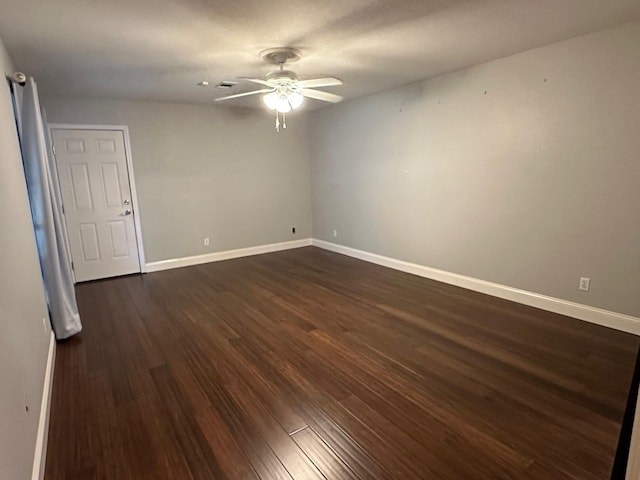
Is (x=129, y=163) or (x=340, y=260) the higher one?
(x=129, y=163)

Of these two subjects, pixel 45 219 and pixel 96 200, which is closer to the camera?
pixel 45 219

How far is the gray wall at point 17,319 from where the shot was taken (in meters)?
1.44

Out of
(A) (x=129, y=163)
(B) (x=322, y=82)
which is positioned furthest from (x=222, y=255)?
(B) (x=322, y=82)

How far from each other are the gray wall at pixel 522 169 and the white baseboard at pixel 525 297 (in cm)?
7

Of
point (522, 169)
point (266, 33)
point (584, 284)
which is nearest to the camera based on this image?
point (266, 33)

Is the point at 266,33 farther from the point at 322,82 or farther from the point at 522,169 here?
the point at 522,169

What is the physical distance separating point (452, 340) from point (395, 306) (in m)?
0.87

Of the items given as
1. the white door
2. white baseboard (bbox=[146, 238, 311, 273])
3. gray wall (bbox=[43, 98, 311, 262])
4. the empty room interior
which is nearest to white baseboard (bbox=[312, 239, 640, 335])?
the empty room interior

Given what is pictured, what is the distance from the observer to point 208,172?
5.78 m

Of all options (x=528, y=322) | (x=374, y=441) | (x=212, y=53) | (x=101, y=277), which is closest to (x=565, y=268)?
(x=528, y=322)

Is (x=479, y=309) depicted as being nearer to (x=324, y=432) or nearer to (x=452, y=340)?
(x=452, y=340)

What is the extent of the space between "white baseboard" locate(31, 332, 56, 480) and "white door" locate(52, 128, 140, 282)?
2.55 meters

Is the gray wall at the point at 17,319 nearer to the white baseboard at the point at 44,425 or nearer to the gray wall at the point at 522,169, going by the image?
the white baseboard at the point at 44,425

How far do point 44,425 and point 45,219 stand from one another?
1.85 meters
